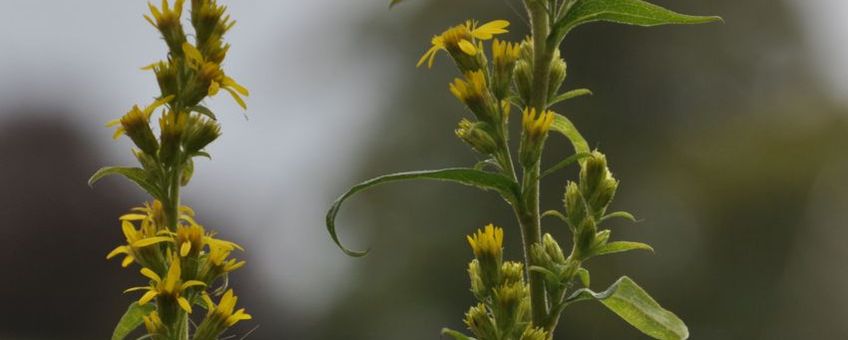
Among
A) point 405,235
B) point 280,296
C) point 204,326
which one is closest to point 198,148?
point 204,326

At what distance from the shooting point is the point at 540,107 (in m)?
1.39

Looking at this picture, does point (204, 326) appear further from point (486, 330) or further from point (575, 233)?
point (575, 233)

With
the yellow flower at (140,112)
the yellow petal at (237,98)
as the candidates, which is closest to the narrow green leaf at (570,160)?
the yellow petal at (237,98)

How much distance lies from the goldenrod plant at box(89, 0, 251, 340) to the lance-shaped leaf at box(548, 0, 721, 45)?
40 centimetres

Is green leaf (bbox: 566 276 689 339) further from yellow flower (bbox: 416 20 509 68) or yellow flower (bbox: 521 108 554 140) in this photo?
yellow flower (bbox: 416 20 509 68)

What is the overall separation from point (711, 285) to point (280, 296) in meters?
9.07

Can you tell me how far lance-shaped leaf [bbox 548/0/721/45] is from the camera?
140cm

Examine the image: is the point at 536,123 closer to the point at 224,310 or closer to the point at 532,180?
the point at 532,180

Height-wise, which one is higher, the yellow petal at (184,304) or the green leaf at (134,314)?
the yellow petal at (184,304)

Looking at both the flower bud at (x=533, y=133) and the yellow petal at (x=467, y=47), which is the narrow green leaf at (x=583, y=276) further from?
the yellow petal at (x=467, y=47)

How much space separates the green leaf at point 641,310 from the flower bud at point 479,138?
0.25m

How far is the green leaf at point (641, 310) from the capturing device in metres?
1.37

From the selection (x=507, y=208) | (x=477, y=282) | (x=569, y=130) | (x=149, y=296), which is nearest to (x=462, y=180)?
(x=477, y=282)

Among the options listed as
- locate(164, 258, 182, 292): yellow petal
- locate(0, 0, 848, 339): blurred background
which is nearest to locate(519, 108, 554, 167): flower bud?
locate(164, 258, 182, 292): yellow petal
